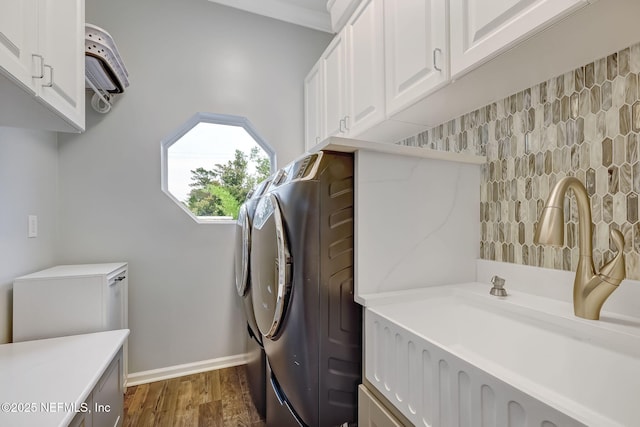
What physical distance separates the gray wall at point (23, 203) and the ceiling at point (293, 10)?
1.73m

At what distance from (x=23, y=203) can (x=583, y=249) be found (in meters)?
2.55

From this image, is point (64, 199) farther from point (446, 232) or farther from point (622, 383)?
point (622, 383)

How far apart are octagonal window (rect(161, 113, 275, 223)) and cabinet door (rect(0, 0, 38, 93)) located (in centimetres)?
125

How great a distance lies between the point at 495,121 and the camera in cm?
131

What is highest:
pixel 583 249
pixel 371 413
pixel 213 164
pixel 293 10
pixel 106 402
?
pixel 293 10

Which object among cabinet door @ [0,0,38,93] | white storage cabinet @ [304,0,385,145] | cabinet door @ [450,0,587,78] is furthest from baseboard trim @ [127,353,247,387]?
cabinet door @ [450,0,587,78]

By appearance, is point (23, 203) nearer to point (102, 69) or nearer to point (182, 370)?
point (102, 69)

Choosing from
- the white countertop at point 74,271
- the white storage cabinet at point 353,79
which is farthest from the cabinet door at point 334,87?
the white countertop at point 74,271

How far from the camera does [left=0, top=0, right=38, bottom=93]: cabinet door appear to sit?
33.7 inches

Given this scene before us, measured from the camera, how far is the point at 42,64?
102cm

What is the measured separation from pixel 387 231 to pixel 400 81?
0.78 meters

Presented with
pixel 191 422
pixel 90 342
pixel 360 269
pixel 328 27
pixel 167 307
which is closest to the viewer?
pixel 360 269

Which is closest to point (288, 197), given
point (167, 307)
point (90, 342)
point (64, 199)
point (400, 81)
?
point (400, 81)

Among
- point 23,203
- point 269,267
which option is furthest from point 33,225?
point 269,267
